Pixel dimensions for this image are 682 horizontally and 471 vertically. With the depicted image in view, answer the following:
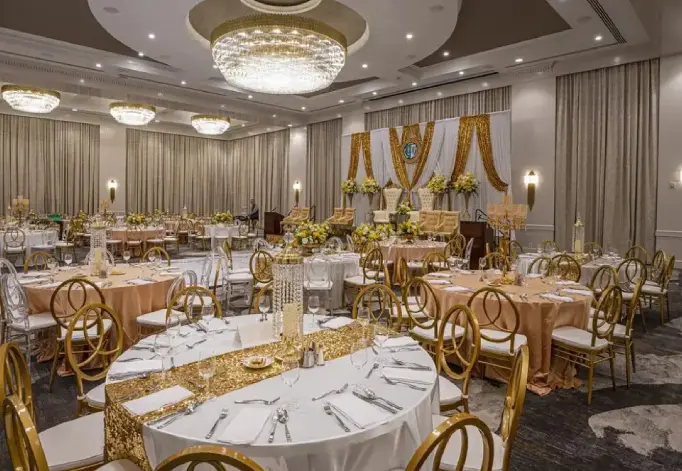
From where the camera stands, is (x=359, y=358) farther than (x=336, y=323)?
No

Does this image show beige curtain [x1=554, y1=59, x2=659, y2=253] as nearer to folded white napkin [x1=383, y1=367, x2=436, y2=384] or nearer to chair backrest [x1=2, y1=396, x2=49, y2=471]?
folded white napkin [x1=383, y1=367, x2=436, y2=384]

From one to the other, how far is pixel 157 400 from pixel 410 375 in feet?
3.51

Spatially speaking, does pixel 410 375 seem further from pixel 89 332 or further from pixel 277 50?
pixel 277 50

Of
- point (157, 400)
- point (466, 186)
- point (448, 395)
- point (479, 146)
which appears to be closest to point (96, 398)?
point (157, 400)

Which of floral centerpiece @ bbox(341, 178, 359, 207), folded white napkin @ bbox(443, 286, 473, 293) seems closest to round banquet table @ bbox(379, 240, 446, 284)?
folded white napkin @ bbox(443, 286, 473, 293)

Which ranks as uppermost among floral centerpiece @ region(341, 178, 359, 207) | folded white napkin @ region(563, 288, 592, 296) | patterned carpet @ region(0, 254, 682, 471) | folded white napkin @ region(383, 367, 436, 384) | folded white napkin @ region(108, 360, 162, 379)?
floral centerpiece @ region(341, 178, 359, 207)

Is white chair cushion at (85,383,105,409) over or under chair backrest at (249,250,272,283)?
under

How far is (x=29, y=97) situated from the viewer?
30.3 ft

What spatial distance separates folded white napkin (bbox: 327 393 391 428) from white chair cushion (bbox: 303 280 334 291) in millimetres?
3709

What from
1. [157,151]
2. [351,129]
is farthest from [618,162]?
[157,151]

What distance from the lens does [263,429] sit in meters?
1.62

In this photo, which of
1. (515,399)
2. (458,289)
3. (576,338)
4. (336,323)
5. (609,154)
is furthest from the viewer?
(609,154)

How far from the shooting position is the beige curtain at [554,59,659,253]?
364 inches

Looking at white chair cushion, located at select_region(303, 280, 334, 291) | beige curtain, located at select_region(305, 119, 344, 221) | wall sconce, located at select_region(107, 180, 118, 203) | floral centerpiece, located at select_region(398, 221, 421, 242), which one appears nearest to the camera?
white chair cushion, located at select_region(303, 280, 334, 291)
